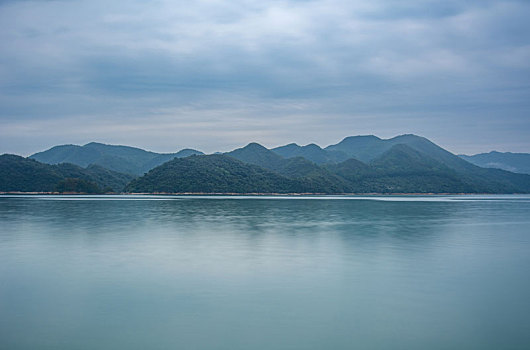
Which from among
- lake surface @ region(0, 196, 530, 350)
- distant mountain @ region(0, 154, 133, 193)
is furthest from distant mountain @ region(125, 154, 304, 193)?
lake surface @ region(0, 196, 530, 350)

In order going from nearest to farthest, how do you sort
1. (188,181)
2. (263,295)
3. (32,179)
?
(263,295) → (32,179) → (188,181)

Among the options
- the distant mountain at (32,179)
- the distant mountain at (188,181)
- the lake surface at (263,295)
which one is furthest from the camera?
the distant mountain at (188,181)

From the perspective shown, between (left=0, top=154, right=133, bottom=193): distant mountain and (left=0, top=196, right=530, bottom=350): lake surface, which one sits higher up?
(left=0, top=154, right=133, bottom=193): distant mountain

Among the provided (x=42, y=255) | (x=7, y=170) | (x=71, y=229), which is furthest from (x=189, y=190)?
(x=42, y=255)

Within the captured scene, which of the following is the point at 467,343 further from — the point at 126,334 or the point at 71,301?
the point at 71,301

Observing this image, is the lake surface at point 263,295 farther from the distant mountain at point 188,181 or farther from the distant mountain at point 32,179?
the distant mountain at point 32,179

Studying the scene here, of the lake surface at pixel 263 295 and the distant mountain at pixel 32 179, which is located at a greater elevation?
the distant mountain at pixel 32 179

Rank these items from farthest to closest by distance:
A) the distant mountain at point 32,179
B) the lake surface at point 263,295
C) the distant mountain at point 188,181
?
the distant mountain at point 188,181 < the distant mountain at point 32,179 < the lake surface at point 263,295

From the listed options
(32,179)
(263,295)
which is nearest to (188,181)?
(32,179)

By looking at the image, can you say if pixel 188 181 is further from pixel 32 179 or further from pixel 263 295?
pixel 263 295

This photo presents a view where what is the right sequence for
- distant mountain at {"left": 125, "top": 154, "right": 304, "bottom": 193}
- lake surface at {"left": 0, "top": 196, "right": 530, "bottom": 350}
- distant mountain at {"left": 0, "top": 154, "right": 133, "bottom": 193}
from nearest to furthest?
1. lake surface at {"left": 0, "top": 196, "right": 530, "bottom": 350}
2. distant mountain at {"left": 0, "top": 154, "right": 133, "bottom": 193}
3. distant mountain at {"left": 125, "top": 154, "right": 304, "bottom": 193}

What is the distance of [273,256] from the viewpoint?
944 inches

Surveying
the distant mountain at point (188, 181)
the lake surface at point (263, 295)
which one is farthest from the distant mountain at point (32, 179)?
the lake surface at point (263, 295)

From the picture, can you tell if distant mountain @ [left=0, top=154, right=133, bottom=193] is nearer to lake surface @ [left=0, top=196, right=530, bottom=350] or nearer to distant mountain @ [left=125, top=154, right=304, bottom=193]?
distant mountain @ [left=125, top=154, right=304, bottom=193]
